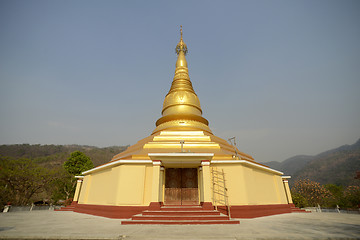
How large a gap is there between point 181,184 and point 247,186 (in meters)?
4.39

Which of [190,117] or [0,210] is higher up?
[190,117]

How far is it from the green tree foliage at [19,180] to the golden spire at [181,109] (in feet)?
46.6

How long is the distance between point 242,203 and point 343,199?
2534cm

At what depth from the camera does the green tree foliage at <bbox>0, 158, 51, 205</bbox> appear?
17375mm

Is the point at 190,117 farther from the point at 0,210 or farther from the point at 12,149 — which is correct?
the point at 12,149

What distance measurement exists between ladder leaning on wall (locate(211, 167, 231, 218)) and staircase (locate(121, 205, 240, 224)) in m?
2.36

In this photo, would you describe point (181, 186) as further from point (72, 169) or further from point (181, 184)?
point (72, 169)

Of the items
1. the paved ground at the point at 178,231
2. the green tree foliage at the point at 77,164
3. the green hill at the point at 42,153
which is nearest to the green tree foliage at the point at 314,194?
the paved ground at the point at 178,231

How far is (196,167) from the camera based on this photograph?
1216 cm

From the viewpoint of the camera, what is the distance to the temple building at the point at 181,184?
1048cm

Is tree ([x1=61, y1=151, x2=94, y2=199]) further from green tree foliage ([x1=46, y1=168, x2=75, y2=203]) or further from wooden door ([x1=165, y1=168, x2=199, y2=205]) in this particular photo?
wooden door ([x1=165, y1=168, x2=199, y2=205])

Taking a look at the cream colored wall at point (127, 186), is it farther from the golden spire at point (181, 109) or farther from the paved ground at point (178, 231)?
the golden spire at point (181, 109)

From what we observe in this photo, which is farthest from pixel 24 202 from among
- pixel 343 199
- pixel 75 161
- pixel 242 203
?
pixel 343 199

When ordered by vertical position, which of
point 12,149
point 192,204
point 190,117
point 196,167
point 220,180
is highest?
point 12,149
